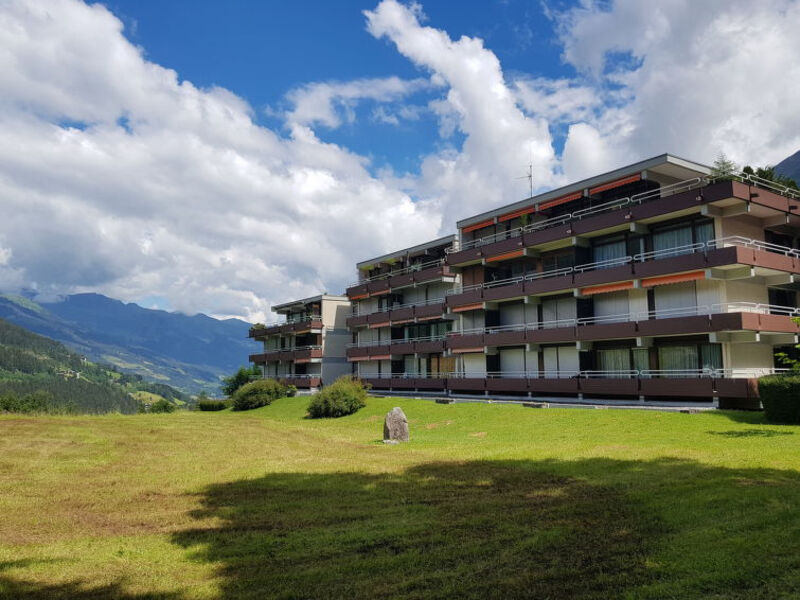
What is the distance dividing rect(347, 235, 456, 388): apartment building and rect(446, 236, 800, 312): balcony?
9910 mm

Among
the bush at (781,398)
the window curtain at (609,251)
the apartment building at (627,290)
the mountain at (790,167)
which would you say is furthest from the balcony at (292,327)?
the mountain at (790,167)

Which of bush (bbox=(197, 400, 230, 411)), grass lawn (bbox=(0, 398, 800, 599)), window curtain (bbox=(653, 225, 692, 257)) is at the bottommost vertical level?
bush (bbox=(197, 400, 230, 411))

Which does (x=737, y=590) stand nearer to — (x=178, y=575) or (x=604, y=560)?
(x=604, y=560)

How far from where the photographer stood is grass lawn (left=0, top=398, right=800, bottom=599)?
25.0ft

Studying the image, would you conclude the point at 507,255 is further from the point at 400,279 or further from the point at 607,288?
the point at 400,279

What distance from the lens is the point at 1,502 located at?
13148 millimetres

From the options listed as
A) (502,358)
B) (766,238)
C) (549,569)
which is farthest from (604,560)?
(502,358)

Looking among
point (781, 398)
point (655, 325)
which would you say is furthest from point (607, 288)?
point (781, 398)

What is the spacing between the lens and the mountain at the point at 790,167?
573ft

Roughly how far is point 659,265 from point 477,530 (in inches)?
1092

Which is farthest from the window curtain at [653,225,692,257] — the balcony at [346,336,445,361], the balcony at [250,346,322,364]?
the balcony at [250,346,322,364]

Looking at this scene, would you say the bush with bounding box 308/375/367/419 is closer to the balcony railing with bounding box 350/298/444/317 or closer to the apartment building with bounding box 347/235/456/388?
the apartment building with bounding box 347/235/456/388

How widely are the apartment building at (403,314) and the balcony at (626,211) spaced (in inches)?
245

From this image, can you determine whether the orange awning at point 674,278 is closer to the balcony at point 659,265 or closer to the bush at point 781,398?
the balcony at point 659,265
